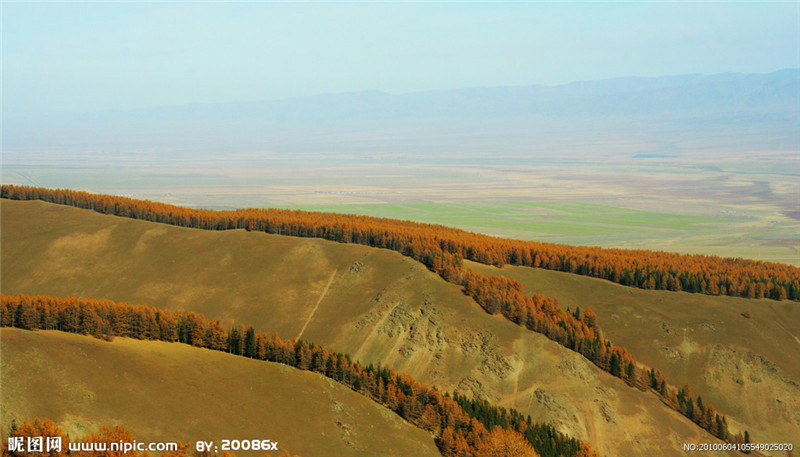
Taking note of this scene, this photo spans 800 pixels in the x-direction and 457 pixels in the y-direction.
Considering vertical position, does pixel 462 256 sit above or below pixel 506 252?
below

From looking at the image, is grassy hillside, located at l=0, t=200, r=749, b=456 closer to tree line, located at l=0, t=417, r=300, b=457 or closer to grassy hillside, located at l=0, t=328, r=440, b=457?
grassy hillside, located at l=0, t=328, r=440, b=457

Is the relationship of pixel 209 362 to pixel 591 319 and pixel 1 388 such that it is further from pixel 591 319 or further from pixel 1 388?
pixel 591 319

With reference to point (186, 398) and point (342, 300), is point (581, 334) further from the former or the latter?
point (186, 398)

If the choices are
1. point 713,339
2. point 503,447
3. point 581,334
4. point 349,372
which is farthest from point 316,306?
point 713,339

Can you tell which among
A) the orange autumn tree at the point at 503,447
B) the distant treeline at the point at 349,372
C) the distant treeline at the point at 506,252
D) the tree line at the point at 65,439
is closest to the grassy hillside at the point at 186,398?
the tree line at the point at 65,439

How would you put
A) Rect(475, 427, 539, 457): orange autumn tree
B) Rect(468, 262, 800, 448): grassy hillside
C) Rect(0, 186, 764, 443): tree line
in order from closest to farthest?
Rect(475, 427, 539, 457): orange autumn tree < Rect(468, 262, 800, 448): grassy hillside < Rect(0, 186, 764, 443): tree line

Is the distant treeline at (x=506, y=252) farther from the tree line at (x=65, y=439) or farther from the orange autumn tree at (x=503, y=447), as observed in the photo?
the tree line at (x=65, y=439)

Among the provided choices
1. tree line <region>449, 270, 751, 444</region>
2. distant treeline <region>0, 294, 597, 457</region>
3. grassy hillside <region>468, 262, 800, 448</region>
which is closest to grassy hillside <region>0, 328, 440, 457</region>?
distant treeline <region>0, 294, 597, 457</region>
